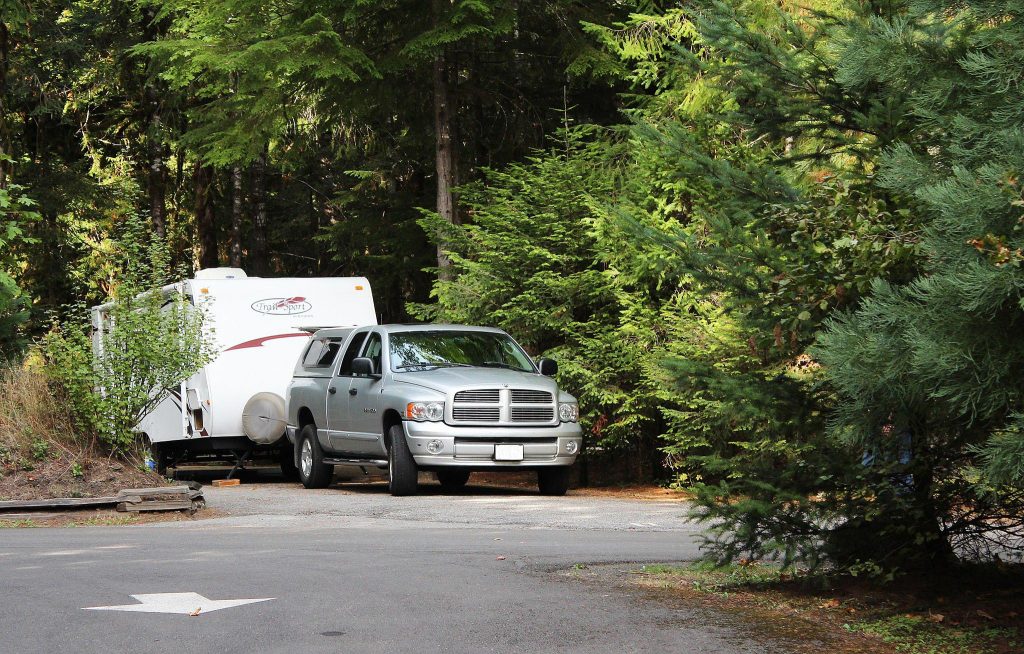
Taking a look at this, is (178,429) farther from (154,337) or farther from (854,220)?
(854,220)

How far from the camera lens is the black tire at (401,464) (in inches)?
647

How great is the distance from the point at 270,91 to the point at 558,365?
271 inches

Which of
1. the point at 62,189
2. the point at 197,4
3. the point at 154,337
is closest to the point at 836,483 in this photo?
the point at 154,337

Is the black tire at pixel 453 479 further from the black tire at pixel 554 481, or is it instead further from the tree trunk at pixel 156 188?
the tree trunk at pixel 156 188

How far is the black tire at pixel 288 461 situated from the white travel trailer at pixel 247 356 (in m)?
0.04

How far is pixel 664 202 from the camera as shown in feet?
58.5

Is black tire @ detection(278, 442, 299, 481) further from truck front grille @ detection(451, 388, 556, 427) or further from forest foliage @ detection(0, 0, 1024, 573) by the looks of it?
truck front grille @ detection(451, 388, 556, 427)

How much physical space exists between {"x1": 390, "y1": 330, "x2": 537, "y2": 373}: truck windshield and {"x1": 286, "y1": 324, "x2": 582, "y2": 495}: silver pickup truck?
0.04 ft

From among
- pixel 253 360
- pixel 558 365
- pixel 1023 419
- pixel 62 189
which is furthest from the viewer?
pixel 62 189

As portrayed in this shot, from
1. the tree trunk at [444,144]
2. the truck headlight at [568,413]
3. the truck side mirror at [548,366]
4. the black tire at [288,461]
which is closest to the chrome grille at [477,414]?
the truck headlight at [568,413]

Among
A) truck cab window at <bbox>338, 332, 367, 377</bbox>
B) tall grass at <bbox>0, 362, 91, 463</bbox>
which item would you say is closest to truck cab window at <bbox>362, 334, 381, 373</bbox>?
truck cab window at <bbox>338, 332, 367, 377</bbox>

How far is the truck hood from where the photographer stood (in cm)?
1636

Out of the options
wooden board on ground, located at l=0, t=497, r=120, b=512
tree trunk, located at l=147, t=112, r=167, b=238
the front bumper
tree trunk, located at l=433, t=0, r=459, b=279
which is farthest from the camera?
tree trunk, located at l=147, t=112, r=167, b=238

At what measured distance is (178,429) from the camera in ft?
67.9
